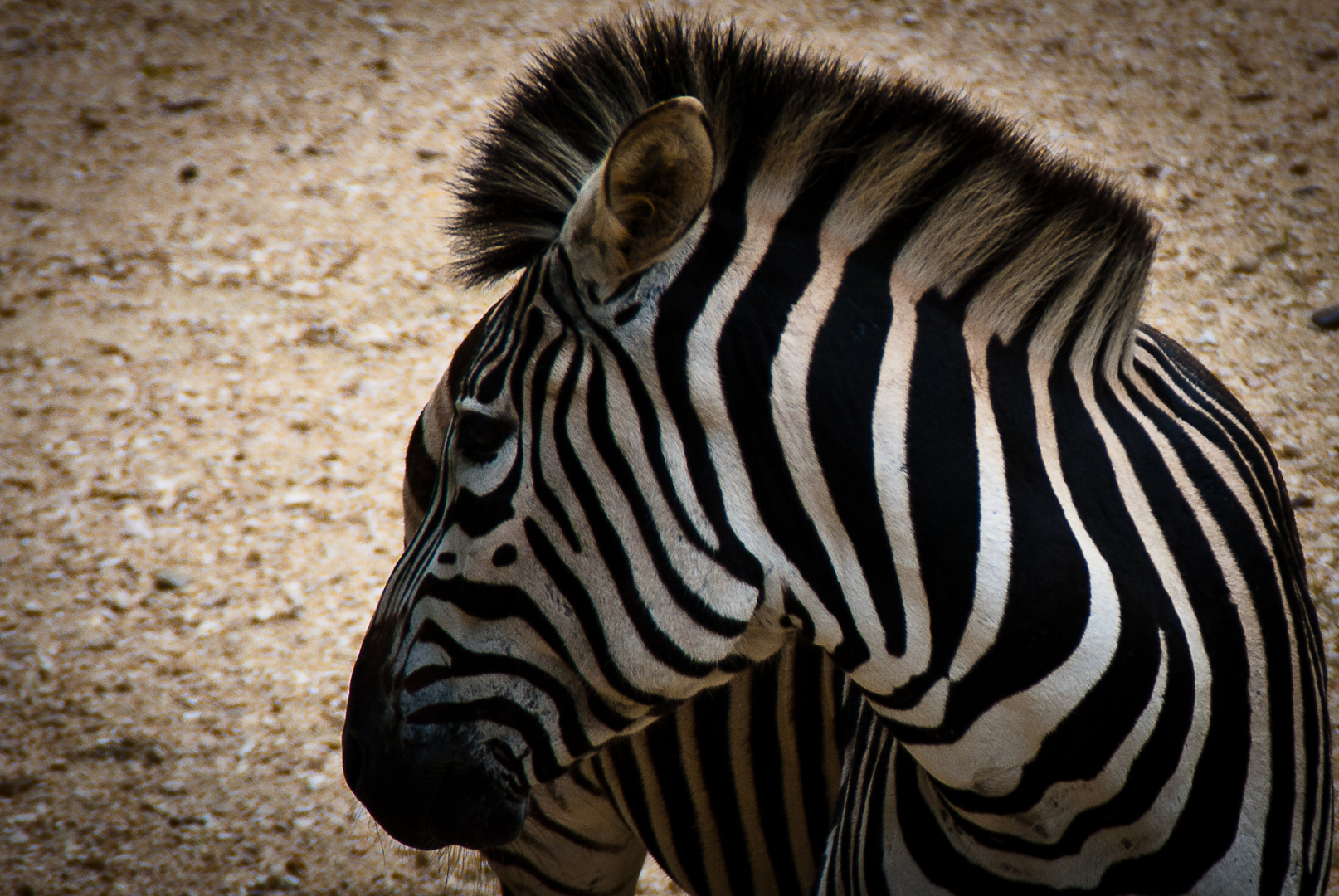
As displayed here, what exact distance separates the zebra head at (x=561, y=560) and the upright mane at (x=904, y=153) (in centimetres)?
21

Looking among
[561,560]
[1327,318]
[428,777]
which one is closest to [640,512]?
[561,560]

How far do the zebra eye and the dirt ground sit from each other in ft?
7.15

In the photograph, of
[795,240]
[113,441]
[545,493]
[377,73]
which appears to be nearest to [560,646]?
[545,493]

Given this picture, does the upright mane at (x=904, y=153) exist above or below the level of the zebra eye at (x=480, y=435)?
above

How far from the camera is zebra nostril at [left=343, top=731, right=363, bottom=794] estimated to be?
1754mm

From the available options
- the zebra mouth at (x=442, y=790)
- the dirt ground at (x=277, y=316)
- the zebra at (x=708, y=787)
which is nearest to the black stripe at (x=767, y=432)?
the zebra mouth at (x=442, y=790)

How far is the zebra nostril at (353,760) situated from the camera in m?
1.75

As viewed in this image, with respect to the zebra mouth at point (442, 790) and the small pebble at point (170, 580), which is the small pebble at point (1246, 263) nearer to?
the zebra mouth at point (442, 790)

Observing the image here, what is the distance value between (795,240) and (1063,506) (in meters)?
0.59

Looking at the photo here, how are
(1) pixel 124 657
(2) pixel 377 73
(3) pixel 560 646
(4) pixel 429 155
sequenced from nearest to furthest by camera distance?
(3) pixel 560 646, (1) pixel 124 657, (4) pixel 429 155, (2) pixel 377 73

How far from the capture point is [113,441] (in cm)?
492

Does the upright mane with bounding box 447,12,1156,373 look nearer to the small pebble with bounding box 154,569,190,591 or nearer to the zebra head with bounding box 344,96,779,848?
the zebra head with bounding box 344,96,779,848

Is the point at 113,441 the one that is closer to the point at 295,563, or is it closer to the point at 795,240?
the point at 295,563

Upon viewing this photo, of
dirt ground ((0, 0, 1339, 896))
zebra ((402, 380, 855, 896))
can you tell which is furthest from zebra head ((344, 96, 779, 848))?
dirt ground ((0, 0, 1339, 896))
